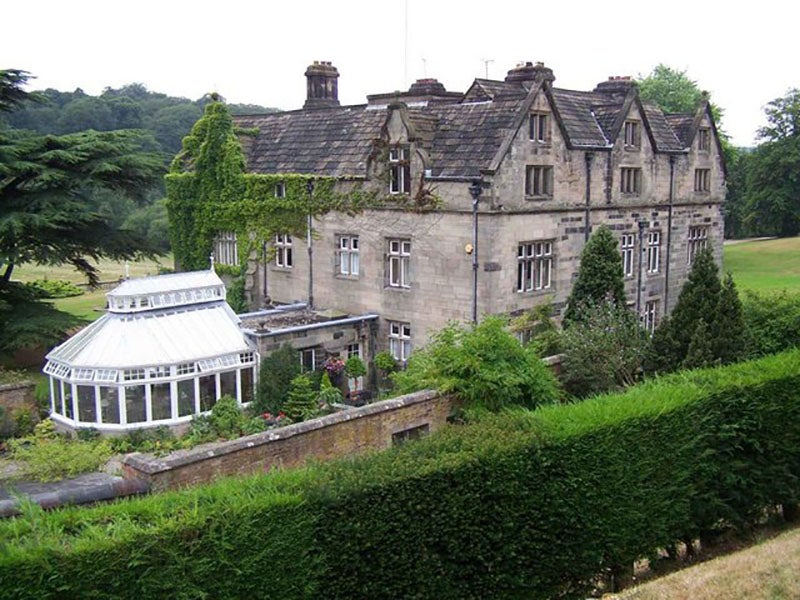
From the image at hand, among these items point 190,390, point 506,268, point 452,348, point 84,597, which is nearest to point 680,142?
point 506,268

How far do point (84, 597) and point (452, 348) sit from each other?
12.5 m

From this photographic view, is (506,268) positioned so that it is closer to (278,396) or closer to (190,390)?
(278,396)

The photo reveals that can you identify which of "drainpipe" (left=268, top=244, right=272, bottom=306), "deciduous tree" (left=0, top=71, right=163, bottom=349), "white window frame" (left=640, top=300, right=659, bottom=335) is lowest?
"white window frame" (left=640, top=300, right=659, bottom=335)

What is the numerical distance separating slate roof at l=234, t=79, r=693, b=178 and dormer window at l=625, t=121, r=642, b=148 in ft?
2.76

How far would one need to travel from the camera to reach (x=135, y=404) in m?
23.6

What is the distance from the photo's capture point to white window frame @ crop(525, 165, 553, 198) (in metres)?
28.2

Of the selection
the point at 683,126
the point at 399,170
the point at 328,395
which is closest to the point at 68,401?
the point at 328,395

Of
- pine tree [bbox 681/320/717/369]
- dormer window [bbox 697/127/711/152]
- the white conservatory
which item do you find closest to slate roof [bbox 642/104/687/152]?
dormer window [bbox 697/127/711/152]

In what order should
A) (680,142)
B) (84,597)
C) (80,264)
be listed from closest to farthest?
(84,597), (80,264), (680,142)

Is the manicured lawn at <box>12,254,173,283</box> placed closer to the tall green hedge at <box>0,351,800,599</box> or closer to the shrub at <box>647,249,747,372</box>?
the shrub at <box>647,249,747,372</box>

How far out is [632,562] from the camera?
14617 millimetres

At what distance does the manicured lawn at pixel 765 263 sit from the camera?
174ft

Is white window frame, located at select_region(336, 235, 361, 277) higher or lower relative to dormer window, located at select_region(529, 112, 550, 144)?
lower

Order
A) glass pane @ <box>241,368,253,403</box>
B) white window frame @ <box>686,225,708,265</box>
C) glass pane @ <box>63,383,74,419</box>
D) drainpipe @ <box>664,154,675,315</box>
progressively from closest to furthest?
glass pane @ <box>63,383,74,419</box> < glass pane @ <box>241,368,253,403</box> < drainpipe @ <box>664,154,675,315</box> < white window frame @ <box>686,225,708,265</box>
